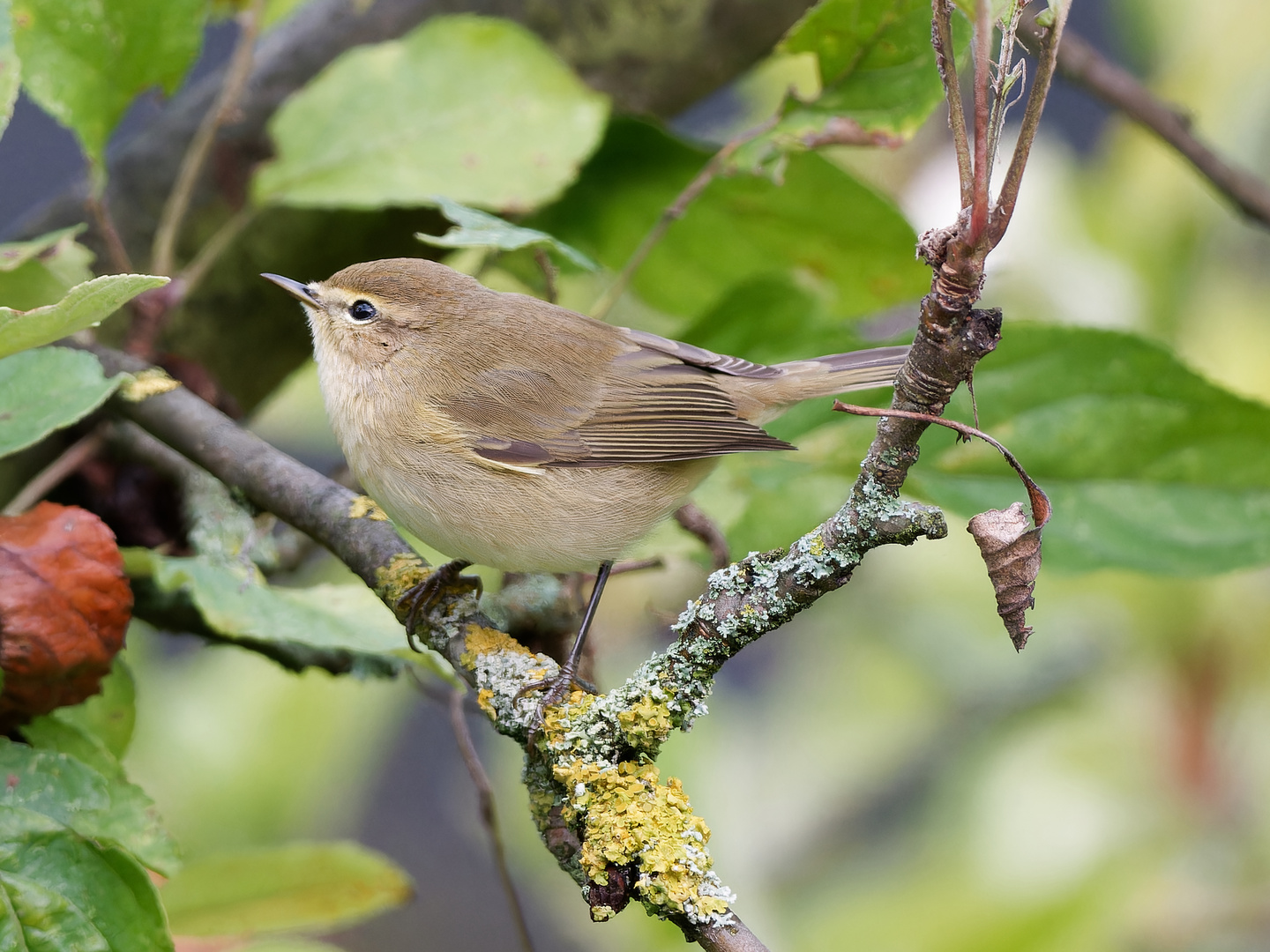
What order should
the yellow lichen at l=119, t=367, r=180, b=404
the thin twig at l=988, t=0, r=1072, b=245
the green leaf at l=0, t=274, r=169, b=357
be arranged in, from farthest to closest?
the yellow lichen at l=119, t=367, r=180, b=404 → the green leaf at l=0, t=274, r=169, b=357 → the thin twig at l=988, t=0, r=1072, b=245

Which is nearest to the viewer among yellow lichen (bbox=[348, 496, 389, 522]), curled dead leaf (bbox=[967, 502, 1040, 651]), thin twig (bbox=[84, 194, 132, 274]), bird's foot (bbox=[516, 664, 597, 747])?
curled dead leaf (bbox=[967, 502, 1040, 651])

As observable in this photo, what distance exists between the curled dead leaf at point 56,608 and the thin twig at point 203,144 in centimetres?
90

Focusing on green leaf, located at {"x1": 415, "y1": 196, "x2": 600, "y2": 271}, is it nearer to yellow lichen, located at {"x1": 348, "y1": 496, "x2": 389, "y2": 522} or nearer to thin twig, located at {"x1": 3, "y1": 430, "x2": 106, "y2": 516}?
yellow lichen, located at {"x1": 348, "y1": 496, "x2": 389, "y2": 522}

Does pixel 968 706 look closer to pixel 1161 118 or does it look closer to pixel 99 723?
pixel 1161 118

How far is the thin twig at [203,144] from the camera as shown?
2.40 metres

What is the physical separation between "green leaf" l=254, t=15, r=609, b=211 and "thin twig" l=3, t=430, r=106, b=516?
601 mm

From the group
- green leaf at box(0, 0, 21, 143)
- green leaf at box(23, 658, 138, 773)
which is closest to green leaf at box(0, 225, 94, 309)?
green leaf at box(0, 0, 21, 143)

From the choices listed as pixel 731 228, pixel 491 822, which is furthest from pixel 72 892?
pixel 731 228

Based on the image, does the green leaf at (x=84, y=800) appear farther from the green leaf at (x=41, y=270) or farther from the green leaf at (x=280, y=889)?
the green leaf at (x=41, y=270)

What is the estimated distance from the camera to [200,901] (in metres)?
1.90

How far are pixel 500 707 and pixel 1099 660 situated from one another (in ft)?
8.15

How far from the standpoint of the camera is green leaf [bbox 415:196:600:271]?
1.83m

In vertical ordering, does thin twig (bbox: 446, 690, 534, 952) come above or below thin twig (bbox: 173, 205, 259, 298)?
below

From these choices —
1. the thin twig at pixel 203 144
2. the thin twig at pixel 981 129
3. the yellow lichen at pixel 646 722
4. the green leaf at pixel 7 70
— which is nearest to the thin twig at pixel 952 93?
the thin twig at pixel 981 129
